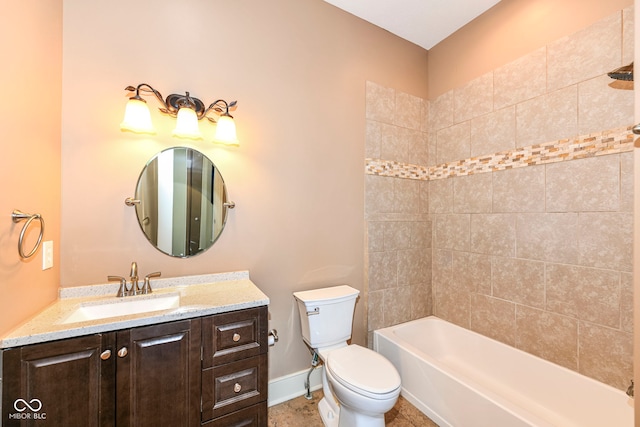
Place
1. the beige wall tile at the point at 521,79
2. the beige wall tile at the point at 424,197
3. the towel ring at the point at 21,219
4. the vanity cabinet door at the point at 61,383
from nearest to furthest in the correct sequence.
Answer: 1. the vanity cabinet door at the point at 61,383
2. the towel ring at the point at 21,219
3. the beige wall tile at the point at 521,79
4. the beige wall tile at the point at 424,197

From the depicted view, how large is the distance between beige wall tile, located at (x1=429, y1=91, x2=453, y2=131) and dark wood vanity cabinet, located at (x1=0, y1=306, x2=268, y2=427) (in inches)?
85.4

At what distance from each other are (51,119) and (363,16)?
2.17 meters

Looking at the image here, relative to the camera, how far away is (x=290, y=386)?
1.90m

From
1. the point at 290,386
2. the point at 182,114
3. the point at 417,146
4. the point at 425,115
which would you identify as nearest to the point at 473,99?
the point at 425,115

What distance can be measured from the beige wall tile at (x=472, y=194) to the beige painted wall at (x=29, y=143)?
2632 mm

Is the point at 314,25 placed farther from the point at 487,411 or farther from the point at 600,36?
the point at 487,411

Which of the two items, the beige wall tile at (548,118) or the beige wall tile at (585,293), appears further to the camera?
the beige wall tile at (548,118)

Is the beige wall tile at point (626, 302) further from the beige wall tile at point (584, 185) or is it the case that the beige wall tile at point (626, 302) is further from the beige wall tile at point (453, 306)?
the beige wall tile at point (453, 306)

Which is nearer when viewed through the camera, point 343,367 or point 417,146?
point 343,367

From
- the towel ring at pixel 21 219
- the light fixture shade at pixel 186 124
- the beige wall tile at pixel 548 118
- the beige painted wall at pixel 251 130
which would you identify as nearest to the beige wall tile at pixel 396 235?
the beige painted wall at pixel 251 130

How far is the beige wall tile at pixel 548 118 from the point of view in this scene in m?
1.62

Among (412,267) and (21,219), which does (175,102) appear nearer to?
(21,219)

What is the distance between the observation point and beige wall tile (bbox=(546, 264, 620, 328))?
57.5 inches

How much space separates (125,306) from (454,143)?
2573 mm
